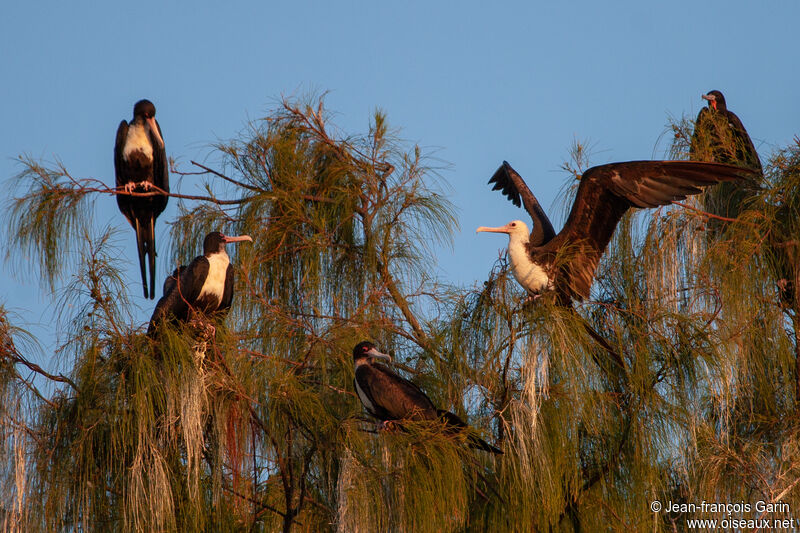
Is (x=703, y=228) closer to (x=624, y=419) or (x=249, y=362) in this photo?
(x=624, y=419)

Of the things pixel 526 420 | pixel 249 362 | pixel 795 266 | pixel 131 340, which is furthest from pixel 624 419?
pixel 131 340

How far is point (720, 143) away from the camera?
465 centimetres

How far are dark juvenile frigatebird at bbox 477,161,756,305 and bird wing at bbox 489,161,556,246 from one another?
0.15 meters

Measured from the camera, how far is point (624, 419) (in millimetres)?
3781

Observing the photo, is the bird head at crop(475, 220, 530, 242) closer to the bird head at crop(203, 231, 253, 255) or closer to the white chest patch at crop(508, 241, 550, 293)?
the white chest patch at crop(508, 241, 550, 293)

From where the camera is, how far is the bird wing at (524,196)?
4.71 m

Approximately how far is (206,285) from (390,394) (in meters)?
1.05

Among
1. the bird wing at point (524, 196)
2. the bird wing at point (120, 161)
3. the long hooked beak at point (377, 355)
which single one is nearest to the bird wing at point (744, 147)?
the bird wing at point (524, 196)

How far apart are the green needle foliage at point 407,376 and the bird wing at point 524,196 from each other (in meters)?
0.32

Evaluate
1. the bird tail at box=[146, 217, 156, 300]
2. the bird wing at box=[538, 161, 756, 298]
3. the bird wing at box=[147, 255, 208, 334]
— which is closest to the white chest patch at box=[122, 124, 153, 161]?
the bird tail at box=[146, 217, 156, 300]

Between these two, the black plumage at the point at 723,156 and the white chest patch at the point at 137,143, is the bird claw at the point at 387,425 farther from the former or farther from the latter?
the white chest patch at the point at 137,143

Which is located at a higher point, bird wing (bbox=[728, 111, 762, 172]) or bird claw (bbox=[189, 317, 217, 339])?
bird wing (bbox=[728, 111, 762, 172])

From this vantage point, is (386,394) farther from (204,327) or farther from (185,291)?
(185,291)

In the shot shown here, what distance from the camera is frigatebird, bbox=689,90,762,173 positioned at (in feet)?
14.8
